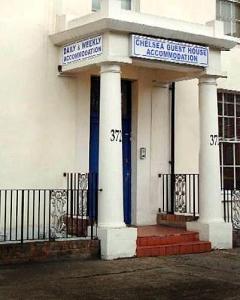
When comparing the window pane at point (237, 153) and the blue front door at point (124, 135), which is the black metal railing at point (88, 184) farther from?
the window pane at point (237, 153)

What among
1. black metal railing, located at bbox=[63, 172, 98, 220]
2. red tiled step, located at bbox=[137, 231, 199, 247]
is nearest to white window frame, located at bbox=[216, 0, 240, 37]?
red tiled step, located at bbox=[137, 231, 199, 247]

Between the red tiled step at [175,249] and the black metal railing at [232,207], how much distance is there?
176 centimetres

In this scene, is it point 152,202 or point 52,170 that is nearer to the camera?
point 52,170

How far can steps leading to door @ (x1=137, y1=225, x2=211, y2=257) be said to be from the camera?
34.0 ft

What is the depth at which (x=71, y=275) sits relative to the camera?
27.8 feet

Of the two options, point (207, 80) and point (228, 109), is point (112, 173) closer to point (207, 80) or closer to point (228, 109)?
point (207, 80)

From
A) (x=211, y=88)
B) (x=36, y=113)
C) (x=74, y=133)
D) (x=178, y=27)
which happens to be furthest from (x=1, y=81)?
(x=211, y=88)

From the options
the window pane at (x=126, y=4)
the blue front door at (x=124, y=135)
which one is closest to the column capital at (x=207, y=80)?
the blue front door at (x=124, y=135)

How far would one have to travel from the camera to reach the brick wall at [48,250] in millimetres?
9102

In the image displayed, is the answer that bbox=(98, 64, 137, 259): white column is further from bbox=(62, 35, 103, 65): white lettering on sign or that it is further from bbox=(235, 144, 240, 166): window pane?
bbox=(235, 144, 240, 166): window pane

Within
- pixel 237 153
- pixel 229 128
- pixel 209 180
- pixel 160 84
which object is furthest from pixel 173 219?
pixel 229 128

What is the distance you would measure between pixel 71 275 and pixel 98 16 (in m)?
4.50

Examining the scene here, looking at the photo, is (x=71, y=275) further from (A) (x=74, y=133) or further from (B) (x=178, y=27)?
(B) (x=178, y=27)

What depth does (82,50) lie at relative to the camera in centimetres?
1060
